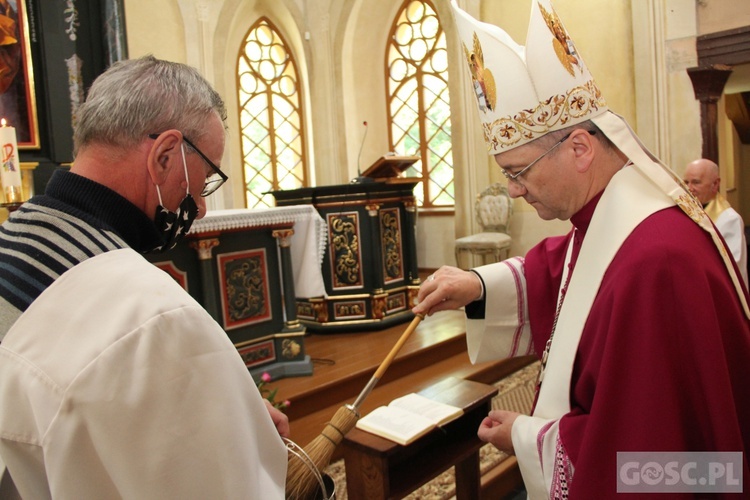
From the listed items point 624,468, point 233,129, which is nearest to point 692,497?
point 624,468

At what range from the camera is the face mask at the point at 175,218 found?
112 cm

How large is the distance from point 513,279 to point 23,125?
434cm

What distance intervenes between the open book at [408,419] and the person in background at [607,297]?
0.45m

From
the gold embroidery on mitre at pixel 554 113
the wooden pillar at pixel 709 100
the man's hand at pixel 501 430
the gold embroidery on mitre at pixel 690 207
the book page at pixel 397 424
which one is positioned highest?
the wooden pillar at pixel 709 100

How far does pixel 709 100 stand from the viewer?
562 cm

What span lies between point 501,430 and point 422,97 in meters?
7.71

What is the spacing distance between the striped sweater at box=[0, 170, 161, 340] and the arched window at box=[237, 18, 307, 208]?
25.3ft

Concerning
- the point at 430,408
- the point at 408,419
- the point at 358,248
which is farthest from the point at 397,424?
the point at 358,248

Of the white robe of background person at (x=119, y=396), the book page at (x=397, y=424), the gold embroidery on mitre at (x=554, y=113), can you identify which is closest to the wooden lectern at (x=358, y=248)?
the book page at (x=397, y=424)

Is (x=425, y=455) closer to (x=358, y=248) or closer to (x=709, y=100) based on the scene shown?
(x=358, y=248)

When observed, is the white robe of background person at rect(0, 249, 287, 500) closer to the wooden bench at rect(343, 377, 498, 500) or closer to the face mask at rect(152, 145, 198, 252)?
the face mask at rect(152, 145, 198, 252)

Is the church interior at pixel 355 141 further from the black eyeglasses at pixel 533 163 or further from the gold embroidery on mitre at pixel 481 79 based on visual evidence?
the gold embroidery on mitre at pixel 481 79

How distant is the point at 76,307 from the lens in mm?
829

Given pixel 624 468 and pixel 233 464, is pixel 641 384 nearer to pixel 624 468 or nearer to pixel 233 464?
pixel 624 468
